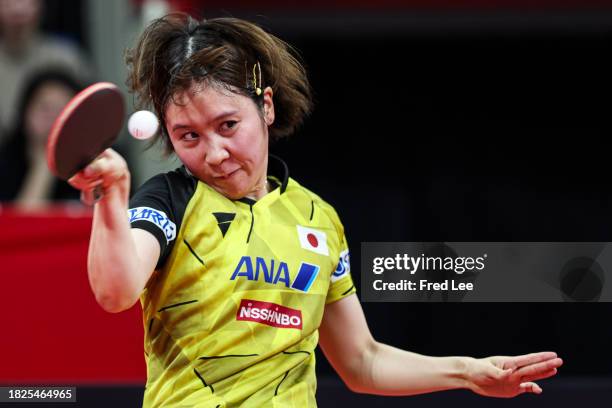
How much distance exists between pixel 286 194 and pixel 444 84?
155 inches

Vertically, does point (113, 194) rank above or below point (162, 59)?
below

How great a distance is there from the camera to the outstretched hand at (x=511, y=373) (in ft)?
7.70

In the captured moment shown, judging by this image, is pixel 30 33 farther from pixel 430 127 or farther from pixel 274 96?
pixel 274 96

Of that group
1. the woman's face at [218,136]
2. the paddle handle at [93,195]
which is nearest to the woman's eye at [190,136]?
the woman's face at [218,136]

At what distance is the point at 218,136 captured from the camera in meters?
2.18

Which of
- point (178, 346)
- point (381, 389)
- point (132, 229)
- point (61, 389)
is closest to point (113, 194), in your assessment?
point (132, 229)

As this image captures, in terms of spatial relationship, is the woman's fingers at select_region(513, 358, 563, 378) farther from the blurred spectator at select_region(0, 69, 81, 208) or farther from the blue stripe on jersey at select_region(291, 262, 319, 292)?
the blurred spectator at select_region(0, 69, 81, 208)

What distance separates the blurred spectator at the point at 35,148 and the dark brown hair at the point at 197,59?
2705 millimetres

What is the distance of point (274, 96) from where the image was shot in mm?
2496

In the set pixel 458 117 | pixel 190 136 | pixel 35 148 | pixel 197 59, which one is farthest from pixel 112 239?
pixel 458 117

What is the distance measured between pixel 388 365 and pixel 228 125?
73 centimetres

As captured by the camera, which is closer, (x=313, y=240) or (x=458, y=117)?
(x=313, y=240)

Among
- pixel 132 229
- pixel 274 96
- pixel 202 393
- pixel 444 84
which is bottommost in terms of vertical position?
pixel 202 393

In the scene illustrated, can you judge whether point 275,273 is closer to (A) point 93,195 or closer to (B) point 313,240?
(B) point 313,240
